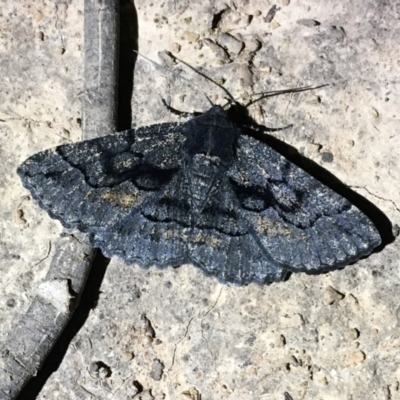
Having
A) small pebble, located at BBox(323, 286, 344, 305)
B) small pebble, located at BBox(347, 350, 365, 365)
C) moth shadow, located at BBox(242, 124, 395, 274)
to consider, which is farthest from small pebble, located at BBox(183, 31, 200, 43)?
small pebble, located at BBox(347, 350, 365, 365)

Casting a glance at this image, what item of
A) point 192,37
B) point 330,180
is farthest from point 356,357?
point 192,37

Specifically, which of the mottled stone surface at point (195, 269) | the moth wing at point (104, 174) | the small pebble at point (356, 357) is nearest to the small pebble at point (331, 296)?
the mottled stone surface at point (195, 269)

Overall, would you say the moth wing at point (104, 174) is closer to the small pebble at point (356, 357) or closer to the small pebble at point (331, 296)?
the small pebble at point (331, 296)

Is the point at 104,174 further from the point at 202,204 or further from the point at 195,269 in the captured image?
the point at 195,269

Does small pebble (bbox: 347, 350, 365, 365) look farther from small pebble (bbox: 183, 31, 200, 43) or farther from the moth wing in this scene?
small pebble (bbox: 183, 31, 200, 43)

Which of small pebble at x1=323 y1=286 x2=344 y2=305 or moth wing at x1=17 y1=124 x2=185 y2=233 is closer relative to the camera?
moth wing at x1=17 y1=124 x2=185 y2=233
